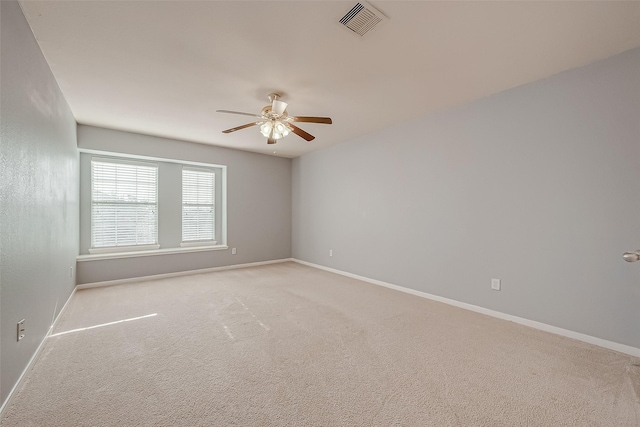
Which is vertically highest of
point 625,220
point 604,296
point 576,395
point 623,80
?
point 623,80

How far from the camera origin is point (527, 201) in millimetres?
2754

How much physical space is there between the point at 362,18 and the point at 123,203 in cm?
459

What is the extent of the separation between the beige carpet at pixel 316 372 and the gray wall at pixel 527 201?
41 centimetres

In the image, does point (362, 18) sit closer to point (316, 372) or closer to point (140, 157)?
point (316, 372)

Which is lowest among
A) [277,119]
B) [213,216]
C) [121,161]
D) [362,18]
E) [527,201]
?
[213,216]

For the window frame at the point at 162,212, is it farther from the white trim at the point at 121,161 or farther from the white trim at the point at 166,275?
the white trim at the point at 166,275

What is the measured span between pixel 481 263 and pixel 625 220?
1.22 metres

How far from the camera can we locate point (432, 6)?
1.71 metres

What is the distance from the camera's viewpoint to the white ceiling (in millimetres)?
1765

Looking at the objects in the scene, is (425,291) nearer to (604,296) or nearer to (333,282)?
(333,282)

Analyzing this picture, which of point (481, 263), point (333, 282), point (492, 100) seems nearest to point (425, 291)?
point (481, 263)

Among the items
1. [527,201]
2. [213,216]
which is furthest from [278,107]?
[213,216]

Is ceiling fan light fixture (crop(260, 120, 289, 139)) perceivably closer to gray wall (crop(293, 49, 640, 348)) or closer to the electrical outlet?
gray wall (crop(293, 49, 640, 348))

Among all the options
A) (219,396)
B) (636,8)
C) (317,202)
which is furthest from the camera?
(317,202)
